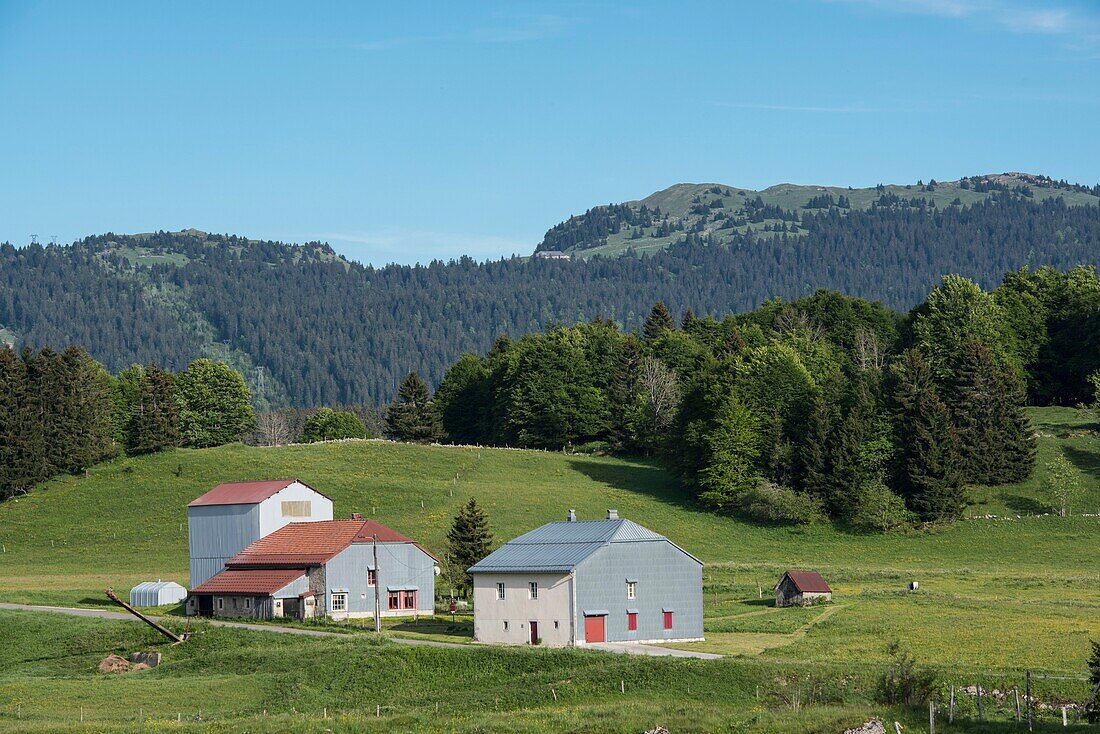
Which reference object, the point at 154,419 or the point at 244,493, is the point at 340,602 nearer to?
the point at 244,493

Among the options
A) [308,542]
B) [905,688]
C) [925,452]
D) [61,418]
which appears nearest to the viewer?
[905,688]

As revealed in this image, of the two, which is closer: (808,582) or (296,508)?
(808,582)

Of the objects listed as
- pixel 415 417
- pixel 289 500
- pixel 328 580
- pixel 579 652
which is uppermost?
pixel 415 417

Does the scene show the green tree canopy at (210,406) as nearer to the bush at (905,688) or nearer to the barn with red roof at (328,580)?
the barn with red roof at (328,580)

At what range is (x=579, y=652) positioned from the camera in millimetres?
53188

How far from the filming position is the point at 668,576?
208 ft

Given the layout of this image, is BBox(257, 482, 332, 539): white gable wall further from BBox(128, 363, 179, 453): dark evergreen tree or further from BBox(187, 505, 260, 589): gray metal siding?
BBox(128, 363, 179, 453): dark evergreen tree

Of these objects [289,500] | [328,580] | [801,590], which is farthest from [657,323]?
[328,580]

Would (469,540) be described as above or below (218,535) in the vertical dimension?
below

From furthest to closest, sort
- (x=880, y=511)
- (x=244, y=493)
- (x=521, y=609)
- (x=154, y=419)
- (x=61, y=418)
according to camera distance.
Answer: (x=154, y=419), (x=61, y=418), (x=880, y=511), (x=244, y=493), (x=521, y=609)

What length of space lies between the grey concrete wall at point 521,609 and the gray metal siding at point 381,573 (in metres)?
10.4

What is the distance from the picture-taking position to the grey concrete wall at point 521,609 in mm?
61969

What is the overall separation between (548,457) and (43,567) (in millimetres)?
44233

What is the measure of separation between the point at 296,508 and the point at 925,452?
43.2 m
